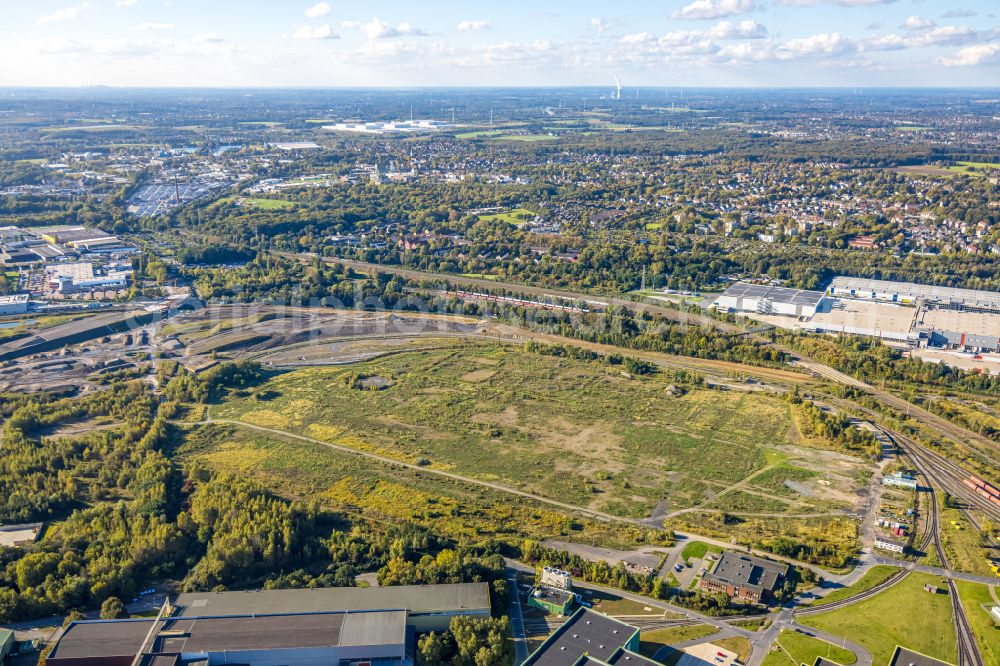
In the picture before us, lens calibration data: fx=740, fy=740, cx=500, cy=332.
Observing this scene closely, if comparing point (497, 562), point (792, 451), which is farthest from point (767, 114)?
point (497, 562)

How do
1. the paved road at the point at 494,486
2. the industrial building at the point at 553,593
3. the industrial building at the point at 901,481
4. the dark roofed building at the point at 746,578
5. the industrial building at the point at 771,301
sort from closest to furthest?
the industrial building at the point at 553,593 → the dark roofed building at the point at 746,578 → the paved road at the point at 494,486 → the industrial building at the point at 901,481 → the industrial building at the point at 771,301

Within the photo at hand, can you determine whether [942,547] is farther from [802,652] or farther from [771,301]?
[771,301]

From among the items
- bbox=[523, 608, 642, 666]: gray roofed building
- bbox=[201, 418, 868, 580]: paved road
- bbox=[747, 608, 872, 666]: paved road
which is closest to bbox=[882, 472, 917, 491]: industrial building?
bbox=[201, 418, 868, 580]: paved road

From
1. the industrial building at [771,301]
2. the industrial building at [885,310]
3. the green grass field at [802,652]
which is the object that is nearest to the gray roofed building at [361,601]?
the green grass field at [802,652]

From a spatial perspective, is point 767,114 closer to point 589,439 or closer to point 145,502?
point 589,439

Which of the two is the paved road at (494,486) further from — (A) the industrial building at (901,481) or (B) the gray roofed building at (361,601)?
(A) the industrial building at (901,481)

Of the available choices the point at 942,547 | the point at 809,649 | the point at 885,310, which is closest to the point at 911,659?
the point at 809,649
